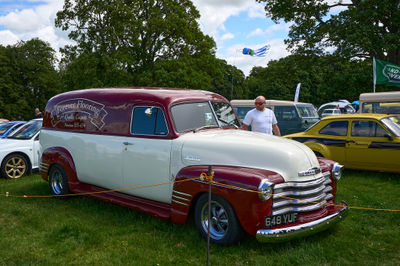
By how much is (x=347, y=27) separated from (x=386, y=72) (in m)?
2.94

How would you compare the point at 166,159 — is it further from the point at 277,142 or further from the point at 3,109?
the point at 3,109

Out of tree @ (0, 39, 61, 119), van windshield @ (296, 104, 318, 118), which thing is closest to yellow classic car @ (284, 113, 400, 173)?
van windshield @ (296, 104, 318, 118)

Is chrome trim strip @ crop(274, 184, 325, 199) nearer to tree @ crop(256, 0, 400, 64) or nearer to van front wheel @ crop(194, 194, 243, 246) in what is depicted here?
van front wheel @ crop(194, 194, 243, 246)

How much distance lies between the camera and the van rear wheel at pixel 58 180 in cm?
692

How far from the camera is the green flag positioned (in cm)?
1667

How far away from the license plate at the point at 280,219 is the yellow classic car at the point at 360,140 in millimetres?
4874

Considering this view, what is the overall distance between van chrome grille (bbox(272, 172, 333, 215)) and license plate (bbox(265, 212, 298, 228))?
0.21ft

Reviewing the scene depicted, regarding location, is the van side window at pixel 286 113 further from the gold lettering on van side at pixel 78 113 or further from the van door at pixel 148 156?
the van door at pixel 148 156

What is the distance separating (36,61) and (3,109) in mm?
7864

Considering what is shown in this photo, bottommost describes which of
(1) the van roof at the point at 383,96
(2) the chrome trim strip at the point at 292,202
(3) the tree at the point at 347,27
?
(2) the chrome trim strip at the point at 292,202

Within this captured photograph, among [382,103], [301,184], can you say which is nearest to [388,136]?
[382,103]

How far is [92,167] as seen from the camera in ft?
20.7

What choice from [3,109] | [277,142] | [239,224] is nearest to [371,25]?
[277,142]

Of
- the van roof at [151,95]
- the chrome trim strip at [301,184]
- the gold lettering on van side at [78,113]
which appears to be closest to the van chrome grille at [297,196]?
the chrome trim strip at [301,184]
